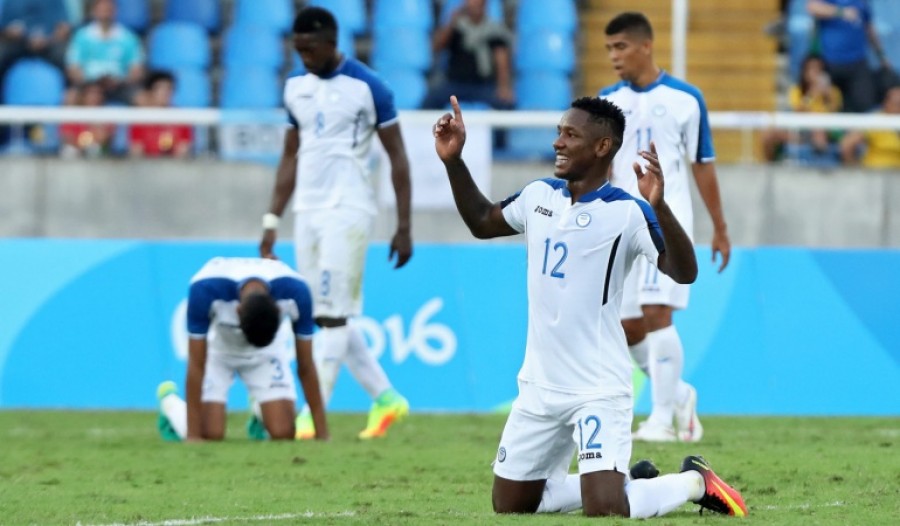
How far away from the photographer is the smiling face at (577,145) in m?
6.98

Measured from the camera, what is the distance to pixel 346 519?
6.79 meters

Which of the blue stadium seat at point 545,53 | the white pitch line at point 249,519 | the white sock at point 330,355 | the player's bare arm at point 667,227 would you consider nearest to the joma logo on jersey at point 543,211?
the player's bare arm at point 667,227

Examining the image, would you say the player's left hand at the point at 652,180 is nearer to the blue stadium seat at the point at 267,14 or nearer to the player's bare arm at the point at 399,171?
the player's bare arm at the point at 399,171

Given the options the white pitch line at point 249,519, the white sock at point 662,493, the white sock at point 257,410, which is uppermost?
the white sock at point 662,493

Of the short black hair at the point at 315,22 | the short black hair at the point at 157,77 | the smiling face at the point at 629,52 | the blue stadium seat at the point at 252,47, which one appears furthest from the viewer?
the blue stadium seat at the point at 252,47

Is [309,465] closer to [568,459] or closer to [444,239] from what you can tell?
[568,459]

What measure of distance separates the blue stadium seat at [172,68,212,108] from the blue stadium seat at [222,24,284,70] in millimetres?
344

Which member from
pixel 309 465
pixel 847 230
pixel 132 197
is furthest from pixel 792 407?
pixel 132 197

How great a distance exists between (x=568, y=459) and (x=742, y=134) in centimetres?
921

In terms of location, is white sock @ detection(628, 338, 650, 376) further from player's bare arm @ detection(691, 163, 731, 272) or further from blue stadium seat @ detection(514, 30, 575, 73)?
blue stadium seat @ detection(514, 30, 575, 73)

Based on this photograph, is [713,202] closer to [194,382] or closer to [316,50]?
[316,50]

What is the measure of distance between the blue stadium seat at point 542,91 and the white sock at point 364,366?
6.36 meters

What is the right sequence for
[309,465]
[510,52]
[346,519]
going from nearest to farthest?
[346,519]
[309,465]
[510,52]

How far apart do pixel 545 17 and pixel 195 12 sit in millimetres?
3615
